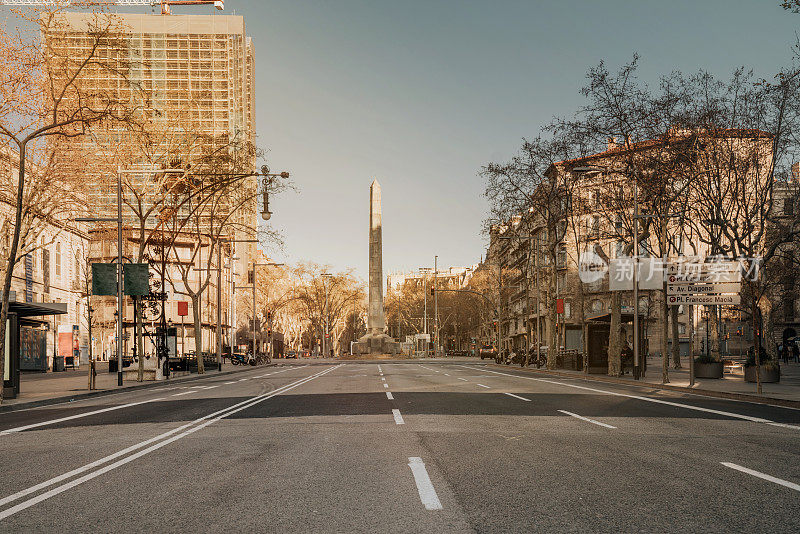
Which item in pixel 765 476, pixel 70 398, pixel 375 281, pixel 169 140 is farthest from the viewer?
pixel 375 281

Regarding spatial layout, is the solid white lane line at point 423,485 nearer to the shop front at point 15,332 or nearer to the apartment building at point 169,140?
Answer: the shop front at point 15,332

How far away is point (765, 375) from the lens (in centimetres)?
2522

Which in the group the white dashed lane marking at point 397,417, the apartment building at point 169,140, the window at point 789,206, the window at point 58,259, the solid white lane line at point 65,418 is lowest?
the solid white lane line at point 65,418

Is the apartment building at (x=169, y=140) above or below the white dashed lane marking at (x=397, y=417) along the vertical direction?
above

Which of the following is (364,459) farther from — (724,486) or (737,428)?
(737,428)

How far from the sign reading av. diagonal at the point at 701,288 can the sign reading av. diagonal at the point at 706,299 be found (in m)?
0.14

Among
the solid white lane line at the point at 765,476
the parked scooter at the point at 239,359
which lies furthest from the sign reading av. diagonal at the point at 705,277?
the parked scooter at the point at 239,359

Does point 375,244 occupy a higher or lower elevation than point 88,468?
higher

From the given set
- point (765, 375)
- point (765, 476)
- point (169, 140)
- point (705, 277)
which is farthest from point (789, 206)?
point (765, 476)

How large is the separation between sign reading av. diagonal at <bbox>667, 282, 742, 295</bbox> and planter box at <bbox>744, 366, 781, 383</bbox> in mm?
4408

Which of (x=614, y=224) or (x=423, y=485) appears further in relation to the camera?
(x=614, y=224)

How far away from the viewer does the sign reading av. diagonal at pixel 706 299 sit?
2246 cm

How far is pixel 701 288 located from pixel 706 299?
15.6 inches

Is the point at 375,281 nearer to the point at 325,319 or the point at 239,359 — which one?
the point at 239,359
